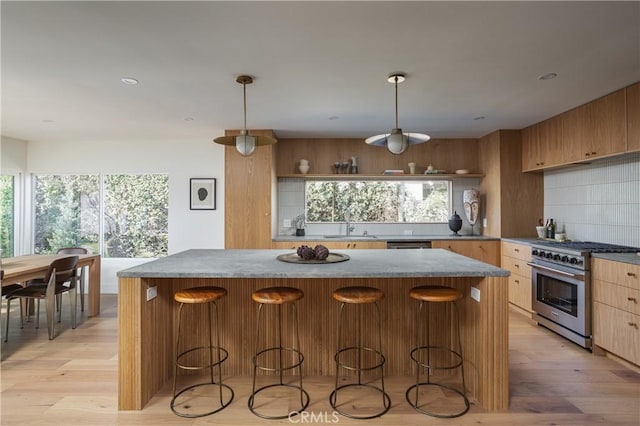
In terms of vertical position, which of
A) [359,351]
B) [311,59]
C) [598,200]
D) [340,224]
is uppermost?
[311,59]

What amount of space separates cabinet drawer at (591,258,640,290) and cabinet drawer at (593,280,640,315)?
40 mm

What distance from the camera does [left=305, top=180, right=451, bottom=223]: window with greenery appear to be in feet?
17.5

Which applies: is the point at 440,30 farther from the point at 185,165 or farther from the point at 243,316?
the point at 185,165

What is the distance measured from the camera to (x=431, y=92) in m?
3.17

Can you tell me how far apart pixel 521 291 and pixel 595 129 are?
6.37 feet

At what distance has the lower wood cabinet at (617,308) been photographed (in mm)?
2641

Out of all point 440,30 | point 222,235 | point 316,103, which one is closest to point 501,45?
point 440,30

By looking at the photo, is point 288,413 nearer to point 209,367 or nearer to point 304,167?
point 209,367

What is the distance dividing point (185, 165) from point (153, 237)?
126 cm

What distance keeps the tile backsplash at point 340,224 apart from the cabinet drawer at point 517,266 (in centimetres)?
89

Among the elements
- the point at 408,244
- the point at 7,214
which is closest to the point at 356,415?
the point at 408,244

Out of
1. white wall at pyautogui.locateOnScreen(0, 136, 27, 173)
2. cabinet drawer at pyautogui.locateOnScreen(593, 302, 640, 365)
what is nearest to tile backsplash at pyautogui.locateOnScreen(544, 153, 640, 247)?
cabinet drawer at pyautogui.locateOnScreen(593, 302, 640, 365)

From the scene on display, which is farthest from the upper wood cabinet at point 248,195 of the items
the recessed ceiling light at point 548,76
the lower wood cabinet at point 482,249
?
the recessed ceiling light at point 548,76

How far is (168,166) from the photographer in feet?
17.5
